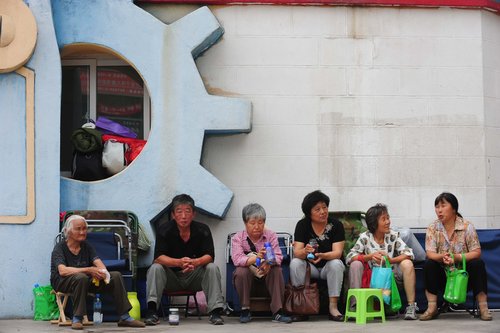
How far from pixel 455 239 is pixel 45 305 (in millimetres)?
4404

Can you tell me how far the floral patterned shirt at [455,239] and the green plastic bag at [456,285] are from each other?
0.71 feet

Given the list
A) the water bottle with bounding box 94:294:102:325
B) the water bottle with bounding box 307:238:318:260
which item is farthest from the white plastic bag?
the water bottle with bounding box 307:238:318:260

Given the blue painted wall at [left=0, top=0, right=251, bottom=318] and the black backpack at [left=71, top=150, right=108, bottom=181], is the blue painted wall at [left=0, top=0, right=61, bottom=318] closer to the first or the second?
the blue painted wall at [left=0, top=0, right=251, bottom=318]

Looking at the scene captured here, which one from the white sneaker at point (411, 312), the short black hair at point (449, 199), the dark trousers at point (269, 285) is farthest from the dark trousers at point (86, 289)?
the short black hair at point (449, 199)

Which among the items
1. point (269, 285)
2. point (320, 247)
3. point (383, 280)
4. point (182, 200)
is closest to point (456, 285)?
point (383, 280)

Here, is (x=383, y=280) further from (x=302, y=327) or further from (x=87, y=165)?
(x=87, y=165)

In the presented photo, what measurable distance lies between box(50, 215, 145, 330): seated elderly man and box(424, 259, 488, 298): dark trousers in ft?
10.0

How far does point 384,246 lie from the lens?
1266 centimetres

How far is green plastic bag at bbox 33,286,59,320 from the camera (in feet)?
40.9

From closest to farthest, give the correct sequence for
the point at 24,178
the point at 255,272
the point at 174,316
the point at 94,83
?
the point at 174,316, the point at 255,272, the point at 24,178, the point at 94,83

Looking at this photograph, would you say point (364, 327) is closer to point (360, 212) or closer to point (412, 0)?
point (360, 212)

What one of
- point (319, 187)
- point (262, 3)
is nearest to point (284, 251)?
point (319, 187)

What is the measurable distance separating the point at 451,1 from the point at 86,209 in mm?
4819

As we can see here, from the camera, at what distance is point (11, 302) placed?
1274cm
